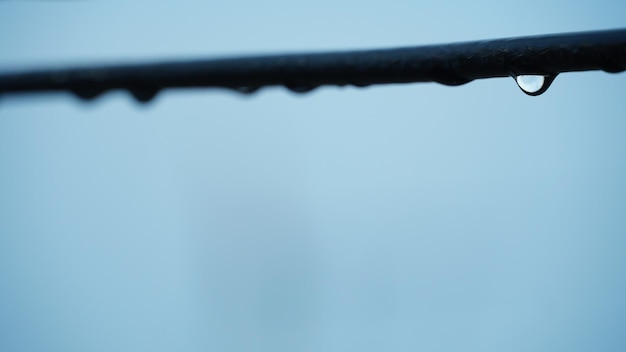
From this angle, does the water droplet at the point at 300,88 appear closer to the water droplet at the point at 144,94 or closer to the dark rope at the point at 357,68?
the dark rope at the point at 357,68

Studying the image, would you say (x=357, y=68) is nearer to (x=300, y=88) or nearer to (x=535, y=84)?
(x=300, y=88)

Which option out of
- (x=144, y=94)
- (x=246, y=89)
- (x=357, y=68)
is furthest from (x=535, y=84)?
(x=144, y=94)

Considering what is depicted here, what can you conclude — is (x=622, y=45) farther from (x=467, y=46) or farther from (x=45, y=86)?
(x=45, y=86)

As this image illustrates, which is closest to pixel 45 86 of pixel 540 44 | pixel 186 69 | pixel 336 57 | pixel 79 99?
pixel 79 99

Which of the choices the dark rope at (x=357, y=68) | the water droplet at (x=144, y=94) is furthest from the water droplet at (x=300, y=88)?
the water droplet at (x=144, y=94)

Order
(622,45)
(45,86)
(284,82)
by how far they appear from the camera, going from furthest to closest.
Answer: (45,86)
(284,82)
(622,45)

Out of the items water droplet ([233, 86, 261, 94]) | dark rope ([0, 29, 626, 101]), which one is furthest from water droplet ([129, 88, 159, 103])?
water droplet ([233, 86, 261, 94])

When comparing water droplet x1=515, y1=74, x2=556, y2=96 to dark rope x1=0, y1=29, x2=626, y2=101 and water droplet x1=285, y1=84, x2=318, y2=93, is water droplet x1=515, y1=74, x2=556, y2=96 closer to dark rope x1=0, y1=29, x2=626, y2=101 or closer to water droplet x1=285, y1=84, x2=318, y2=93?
dark rope x1=0, y1=29, x2=626, y2=101

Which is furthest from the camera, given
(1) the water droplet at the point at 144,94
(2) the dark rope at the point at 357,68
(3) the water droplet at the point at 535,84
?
(1) the water droplet at the point at 144,94
